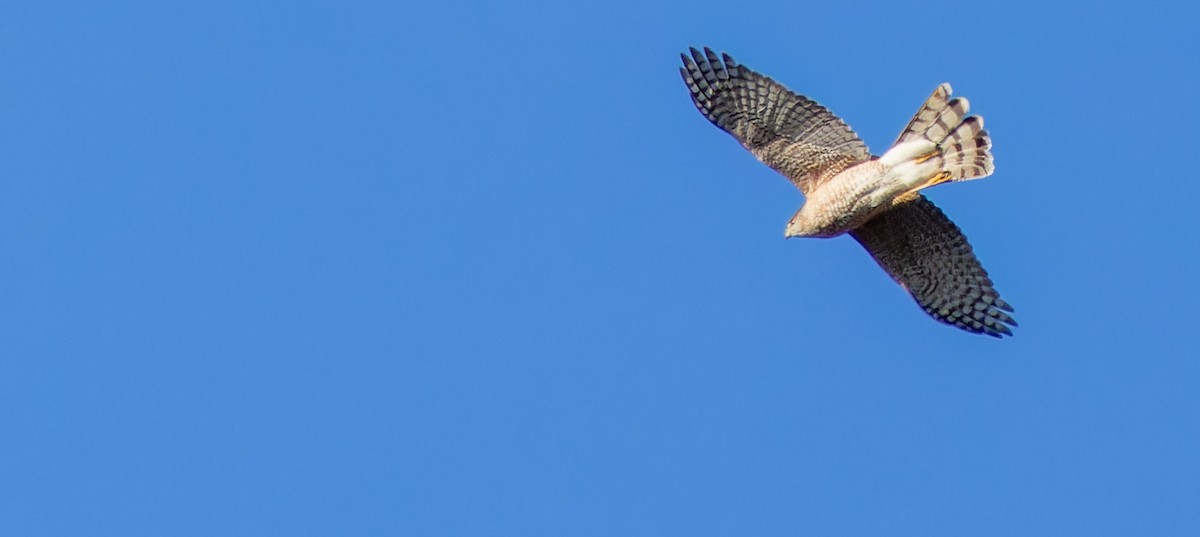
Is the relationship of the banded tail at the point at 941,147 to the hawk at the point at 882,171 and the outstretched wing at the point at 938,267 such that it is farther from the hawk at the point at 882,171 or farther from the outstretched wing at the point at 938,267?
the outstretched wing at the point at 938,267

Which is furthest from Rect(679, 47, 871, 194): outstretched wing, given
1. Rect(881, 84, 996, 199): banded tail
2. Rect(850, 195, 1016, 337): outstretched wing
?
Rect(850, 195, 1016, 337): outstretched wing

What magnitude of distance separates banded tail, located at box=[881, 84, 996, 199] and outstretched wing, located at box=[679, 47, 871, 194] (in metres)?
0.52

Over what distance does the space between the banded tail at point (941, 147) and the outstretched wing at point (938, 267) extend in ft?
2.65

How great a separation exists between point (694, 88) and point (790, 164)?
42.1 inches

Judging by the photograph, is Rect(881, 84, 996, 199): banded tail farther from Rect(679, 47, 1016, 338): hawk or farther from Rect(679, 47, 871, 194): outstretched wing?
Rect(679, 47, 871, 194): outstretched wing

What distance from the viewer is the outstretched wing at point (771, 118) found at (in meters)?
17.1

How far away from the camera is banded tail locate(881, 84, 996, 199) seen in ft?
54.1

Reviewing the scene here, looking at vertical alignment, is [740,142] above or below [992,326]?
above

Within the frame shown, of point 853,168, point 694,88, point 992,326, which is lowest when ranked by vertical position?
point 992,326

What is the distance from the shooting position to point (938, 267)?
58.1 feet

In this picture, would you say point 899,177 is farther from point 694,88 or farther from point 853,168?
point 694,88

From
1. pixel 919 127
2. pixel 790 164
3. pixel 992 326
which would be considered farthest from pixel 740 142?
pixel 992 326

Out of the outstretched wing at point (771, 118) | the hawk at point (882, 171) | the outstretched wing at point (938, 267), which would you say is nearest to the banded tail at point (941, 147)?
the hawk at point (882, 171)

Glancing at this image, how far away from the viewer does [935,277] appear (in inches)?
700
